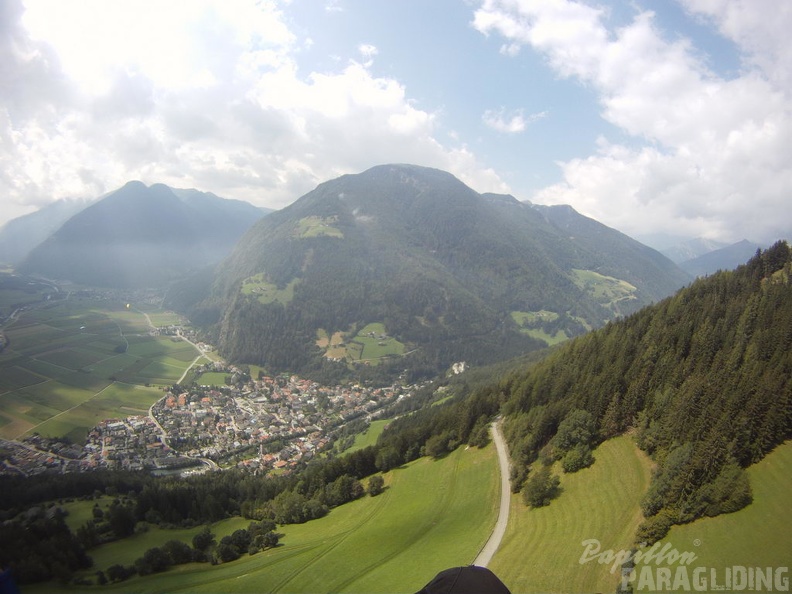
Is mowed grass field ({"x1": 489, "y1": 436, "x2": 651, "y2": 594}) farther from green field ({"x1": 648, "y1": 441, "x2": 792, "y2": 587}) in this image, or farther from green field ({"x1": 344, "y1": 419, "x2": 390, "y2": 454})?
green field ({"x1": 344, "y1": 419, "x2": 390, "y2": 454})

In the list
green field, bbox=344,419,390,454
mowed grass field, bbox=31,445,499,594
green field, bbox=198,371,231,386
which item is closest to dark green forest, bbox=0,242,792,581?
mowed grass field, bbox=31,445,499,594

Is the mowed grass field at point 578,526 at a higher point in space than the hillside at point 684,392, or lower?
lower

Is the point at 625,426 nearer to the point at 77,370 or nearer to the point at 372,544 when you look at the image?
the point at 372,544

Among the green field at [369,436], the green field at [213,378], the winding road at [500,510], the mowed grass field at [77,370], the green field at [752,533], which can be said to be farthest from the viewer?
the green field at [213,378]

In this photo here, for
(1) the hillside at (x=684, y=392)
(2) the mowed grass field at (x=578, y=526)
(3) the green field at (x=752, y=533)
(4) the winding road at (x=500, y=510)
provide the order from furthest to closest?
(4) the winding road at (x=500, y=510) → (1) the hillside at (x=684, y=392) → (2) the mowed grass field at (x=578, y=526) → (3) the green field at (x=752, y=533)

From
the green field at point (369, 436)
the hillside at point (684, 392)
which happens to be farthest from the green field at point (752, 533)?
the green field at point (369, 436)

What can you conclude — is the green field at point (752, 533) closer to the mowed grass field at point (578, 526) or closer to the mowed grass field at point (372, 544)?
the mowed grass field at point (578, 526)

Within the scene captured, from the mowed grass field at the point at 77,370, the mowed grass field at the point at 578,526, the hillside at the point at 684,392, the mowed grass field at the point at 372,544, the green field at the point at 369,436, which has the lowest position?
the green field at the point at 369,436
